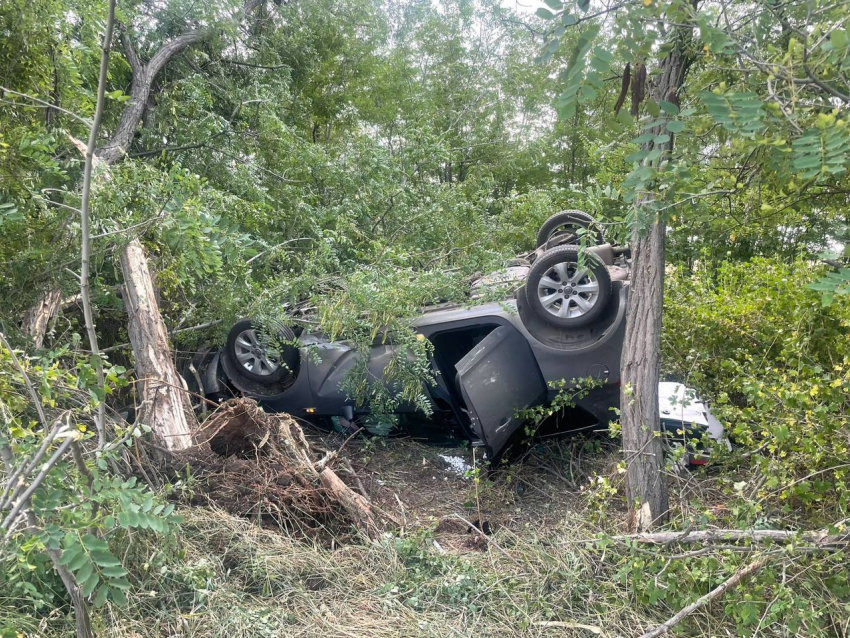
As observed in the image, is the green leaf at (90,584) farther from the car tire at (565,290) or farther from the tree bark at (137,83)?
the tree bark at (137,83)

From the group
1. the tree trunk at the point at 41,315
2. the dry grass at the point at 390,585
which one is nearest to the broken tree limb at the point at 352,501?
the dry grass at the point at 390,585

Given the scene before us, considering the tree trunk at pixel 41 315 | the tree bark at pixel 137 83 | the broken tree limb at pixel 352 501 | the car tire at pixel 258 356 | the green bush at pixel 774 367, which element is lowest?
the broken tree limb at pixel 352 501

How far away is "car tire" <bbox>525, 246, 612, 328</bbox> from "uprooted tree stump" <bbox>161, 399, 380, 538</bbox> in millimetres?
1955

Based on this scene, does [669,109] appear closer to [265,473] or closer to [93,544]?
[93,544]

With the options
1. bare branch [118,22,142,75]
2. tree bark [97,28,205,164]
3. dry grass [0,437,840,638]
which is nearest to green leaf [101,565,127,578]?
dry grass [0,437,840,638]

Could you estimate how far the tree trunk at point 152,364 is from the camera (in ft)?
15.5

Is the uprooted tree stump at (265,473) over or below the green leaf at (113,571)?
below

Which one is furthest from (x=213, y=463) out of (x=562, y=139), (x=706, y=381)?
(x=562, y=139)

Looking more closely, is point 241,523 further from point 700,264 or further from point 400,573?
point 700,264

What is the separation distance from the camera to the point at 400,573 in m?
3.62

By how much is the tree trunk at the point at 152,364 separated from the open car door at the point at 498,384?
6.86ft

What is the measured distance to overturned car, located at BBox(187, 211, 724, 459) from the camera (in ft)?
15.6

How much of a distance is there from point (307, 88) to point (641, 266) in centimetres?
1130

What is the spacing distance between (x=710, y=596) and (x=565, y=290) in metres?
2.53
